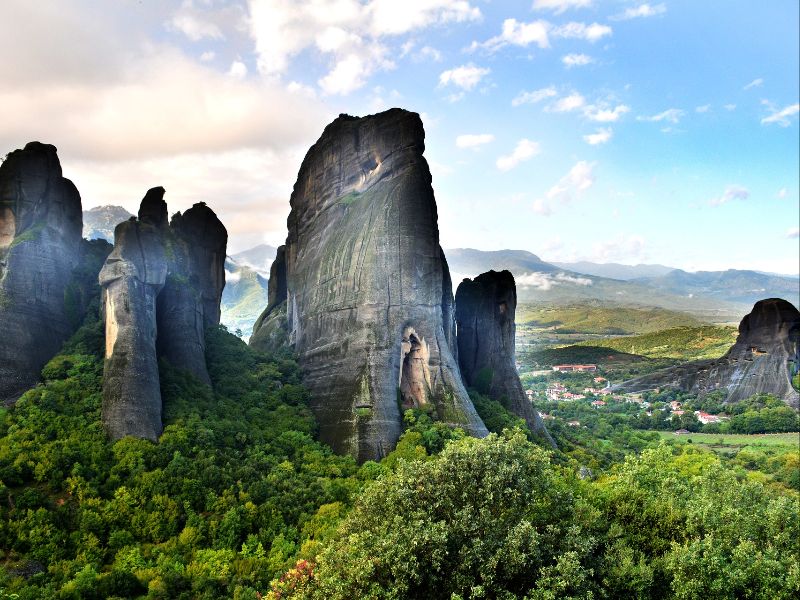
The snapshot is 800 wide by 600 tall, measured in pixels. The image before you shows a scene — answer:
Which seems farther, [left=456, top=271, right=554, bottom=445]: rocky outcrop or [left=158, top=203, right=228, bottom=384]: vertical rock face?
[left=456, top=271, right=554, bottom=445]: rocky outcrop

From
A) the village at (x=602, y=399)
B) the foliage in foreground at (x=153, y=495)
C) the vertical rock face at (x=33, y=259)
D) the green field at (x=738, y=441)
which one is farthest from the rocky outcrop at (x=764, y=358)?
the vertical rock face at (x=33, y=259)

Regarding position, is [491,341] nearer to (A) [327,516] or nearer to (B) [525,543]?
(A) [327,516]

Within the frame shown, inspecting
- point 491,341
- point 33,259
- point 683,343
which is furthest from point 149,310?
point 683,343

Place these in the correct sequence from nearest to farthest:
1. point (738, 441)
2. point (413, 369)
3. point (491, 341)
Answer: point (413, 369) → point (491, 341) → point (738, 441)

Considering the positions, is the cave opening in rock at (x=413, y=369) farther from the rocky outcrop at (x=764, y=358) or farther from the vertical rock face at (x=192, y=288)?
the rocky outcrop at (x=764, y=358)

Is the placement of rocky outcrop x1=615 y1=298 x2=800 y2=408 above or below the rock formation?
below

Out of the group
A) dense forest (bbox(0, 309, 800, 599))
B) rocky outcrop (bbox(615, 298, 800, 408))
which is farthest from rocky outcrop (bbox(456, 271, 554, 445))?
rocky outcrop (bbox(615, 298, 800, 408))

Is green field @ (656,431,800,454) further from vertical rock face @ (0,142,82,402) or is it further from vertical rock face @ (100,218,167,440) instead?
vertical rock face @ (0,142,82,402)
